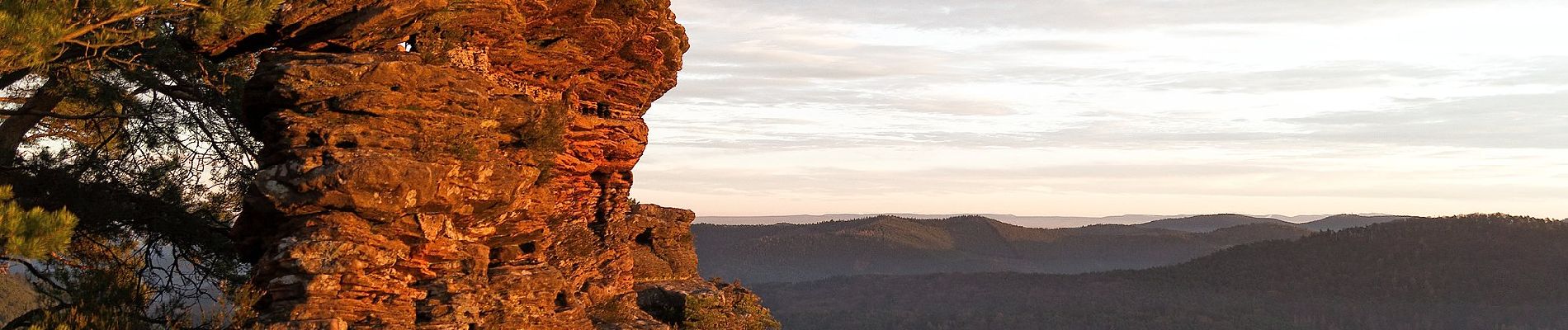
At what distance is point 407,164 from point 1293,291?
135 metres

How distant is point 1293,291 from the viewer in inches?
5182

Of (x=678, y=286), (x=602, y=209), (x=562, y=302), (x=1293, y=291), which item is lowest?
(x=562, y=302)

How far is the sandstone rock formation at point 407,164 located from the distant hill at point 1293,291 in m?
103

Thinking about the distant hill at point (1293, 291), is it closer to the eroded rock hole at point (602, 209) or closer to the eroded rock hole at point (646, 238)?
the eroded rock hole at point (646, 238)

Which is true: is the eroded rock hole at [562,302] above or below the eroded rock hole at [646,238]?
below

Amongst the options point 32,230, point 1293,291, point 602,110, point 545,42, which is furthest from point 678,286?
point 1293,291

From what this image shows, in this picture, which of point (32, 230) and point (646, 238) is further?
point (646, 238)

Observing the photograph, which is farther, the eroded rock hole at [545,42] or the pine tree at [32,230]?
the eroded rock hole at [545,42]

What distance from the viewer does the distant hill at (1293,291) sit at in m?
119

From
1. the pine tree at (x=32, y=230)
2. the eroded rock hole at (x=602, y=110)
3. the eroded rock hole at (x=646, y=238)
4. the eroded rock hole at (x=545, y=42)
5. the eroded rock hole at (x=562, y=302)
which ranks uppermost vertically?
Answer: the eroded rock hole at (x=545, y=42)

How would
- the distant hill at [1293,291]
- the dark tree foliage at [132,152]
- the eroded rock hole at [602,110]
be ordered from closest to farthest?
the dark tree foliage at [132,152]
the eroded rock hole at [602,110]
the distant hill at [1293,291]

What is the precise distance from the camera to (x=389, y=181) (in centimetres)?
1427

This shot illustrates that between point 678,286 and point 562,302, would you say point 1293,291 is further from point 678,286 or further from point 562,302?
point 562,302

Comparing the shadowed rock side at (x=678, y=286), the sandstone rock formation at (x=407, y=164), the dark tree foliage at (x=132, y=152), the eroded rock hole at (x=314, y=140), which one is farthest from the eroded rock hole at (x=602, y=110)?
the eroded rock hole at (x=314, y=140)
